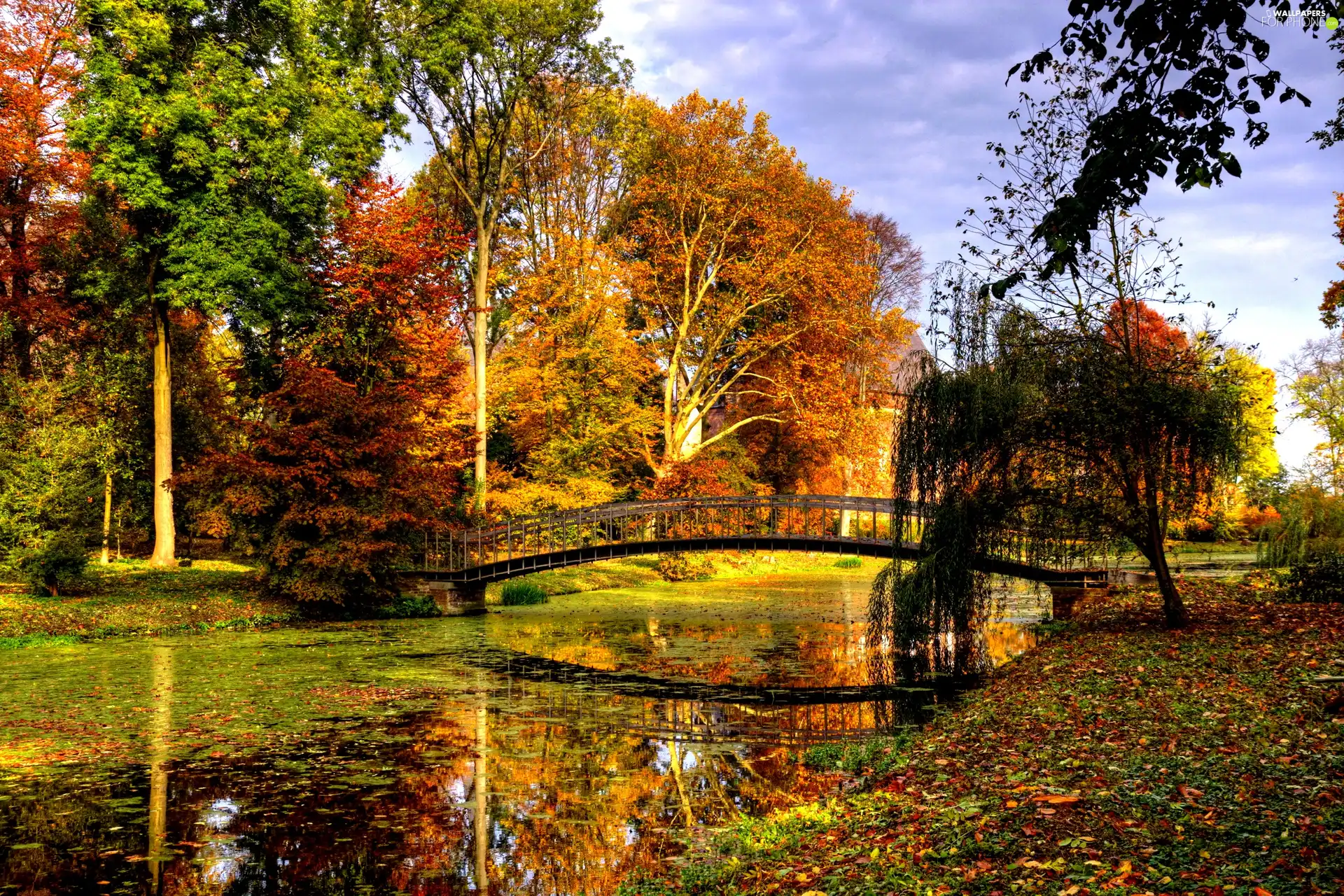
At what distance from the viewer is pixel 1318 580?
A: 13.3m

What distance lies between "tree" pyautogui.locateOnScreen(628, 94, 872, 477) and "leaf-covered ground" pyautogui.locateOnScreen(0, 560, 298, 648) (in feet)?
42.0

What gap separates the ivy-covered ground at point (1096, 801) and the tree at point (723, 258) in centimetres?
2034

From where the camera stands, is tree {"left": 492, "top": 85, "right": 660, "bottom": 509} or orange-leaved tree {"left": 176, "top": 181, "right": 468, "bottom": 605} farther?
tree {"left": 492, "top": 85, "right": 660, "bottom": 509}

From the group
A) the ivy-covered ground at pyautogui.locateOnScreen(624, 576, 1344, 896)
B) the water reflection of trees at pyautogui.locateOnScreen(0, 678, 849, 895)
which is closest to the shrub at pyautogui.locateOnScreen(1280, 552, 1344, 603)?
the ivy-covered ground at pyautogui.locateOnScreen(624, 576, 1344, 896)

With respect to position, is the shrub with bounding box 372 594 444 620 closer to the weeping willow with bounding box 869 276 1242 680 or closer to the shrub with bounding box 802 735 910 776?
the weeping willow with bounding box 869 276 1242 680

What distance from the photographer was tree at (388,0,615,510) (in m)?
24.2

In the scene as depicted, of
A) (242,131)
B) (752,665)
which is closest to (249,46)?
(242,131)

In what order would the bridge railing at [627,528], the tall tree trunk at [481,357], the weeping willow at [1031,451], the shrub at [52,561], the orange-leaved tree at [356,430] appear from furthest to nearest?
1. the tall tree trunk at [481,357]
2. the bridge railing at [627,528]
3. the orange-leaved tree at [356,430]
4. the shrub at [52,561]
5. the weeping willow at [1031,451]

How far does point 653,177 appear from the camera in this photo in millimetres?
30516

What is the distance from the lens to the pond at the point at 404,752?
6090 millimetres

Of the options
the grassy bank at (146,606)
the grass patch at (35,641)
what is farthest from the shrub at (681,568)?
the grass patch at (35,641)

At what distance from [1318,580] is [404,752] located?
12.8 m

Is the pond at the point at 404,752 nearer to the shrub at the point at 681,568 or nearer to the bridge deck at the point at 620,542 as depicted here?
the bridge deck at the point at 620,542

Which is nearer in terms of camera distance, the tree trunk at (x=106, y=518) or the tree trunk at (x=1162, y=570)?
the tree trunk at (x=1162, y=570)
